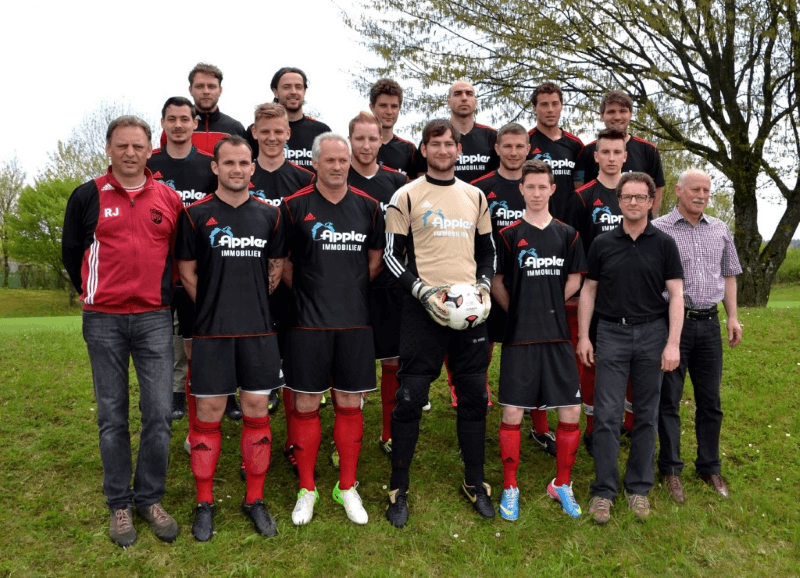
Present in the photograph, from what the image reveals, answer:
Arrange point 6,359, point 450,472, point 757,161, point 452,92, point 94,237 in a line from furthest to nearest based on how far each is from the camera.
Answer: point 757,161
point 6,359
point 452,92
point 450,472
point 94,237

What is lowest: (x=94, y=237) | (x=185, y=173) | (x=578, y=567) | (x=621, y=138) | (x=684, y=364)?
(x=578, y=567)

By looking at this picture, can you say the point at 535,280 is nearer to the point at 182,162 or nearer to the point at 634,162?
the point at 634,162

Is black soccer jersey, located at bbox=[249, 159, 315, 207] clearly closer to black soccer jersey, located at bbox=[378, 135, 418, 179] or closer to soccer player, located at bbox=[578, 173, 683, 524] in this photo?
black soccer jersey, located at bbox=[378, 135, 418, 179]

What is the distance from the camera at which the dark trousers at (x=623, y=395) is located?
481cm

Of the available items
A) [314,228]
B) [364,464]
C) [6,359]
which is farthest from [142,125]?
[6,359]

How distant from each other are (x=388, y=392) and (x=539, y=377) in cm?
154

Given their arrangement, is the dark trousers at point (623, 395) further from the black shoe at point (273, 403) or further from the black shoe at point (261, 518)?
the black shoe at point (273, 403)

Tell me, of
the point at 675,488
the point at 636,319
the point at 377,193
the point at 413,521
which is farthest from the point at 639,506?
the point at 377,193

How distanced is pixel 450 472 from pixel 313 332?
2045 mm

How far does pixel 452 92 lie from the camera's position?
6.04 metres

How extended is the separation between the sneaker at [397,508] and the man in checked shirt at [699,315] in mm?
2348

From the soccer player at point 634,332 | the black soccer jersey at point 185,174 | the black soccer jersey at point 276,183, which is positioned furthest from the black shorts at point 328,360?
the soccer player at point 634,332

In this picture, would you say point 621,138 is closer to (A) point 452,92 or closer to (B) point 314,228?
(A) point 452,92

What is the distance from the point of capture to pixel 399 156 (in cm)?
611
